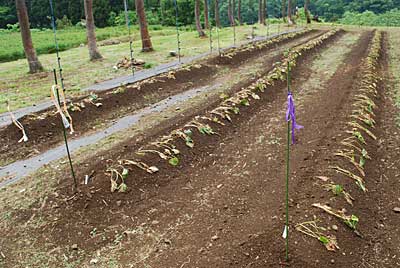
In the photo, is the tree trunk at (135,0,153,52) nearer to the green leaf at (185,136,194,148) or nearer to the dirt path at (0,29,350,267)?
the green leaf at (185,136,194,148)

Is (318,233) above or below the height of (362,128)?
below

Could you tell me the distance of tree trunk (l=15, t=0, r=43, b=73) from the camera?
1385 centimetres

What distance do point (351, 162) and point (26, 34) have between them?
13258mm

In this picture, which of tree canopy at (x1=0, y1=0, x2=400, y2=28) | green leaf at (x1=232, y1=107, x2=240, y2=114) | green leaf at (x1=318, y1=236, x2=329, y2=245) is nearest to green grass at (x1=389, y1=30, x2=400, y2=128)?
green leaf at (x1=232, y1=107, x2=240, y2=114)

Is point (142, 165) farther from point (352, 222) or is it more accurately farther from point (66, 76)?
point (66, 76)

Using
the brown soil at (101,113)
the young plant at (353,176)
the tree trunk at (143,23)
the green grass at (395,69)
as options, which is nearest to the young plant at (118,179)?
the brown soil at (101,113)

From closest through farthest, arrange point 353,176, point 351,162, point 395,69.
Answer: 1. point 353,176
2. point 351,162
3. point 395,69

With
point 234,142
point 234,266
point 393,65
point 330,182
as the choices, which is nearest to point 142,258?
point 234,266

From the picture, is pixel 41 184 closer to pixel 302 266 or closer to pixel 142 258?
pixel 142 258

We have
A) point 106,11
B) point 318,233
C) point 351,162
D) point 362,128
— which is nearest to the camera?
point 318,233

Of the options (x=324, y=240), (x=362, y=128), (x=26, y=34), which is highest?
(x=26, y=34)

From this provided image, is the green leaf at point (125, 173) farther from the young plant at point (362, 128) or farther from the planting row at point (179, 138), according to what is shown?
the young plant at point (362, 128)

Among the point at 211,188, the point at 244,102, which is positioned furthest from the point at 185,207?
the point at 244,102

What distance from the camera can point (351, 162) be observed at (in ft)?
18.8
